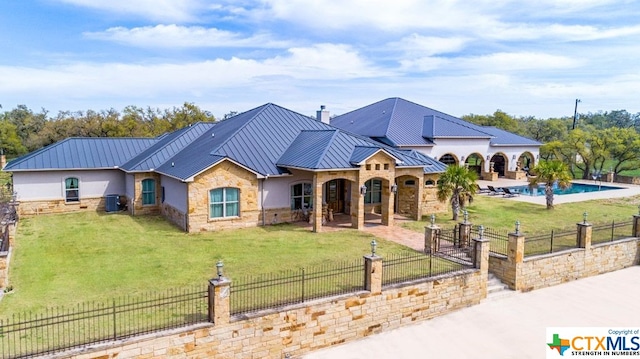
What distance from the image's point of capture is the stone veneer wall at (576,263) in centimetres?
1739

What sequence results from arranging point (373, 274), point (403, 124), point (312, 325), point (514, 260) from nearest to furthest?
point (312, 325), point (373, 274), point (514, 260), point (403, 124)

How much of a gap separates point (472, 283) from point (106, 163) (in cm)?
2165

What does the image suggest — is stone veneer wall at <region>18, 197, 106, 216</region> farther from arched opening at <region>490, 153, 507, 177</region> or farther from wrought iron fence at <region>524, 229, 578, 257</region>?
arched opening at <region>490, 153, 507, 177</region>

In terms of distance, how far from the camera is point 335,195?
2595 centimetres

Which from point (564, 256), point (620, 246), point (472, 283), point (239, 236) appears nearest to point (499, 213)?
point (620, 246)

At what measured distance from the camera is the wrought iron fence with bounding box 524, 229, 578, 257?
60.6 ft

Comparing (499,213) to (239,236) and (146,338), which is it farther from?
(146,338)

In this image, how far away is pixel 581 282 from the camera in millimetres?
18953

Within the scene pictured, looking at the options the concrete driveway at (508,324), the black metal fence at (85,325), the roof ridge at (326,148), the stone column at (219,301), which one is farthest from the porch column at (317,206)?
the stone column at (219,301)

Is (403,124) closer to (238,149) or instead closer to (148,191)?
(238,149)

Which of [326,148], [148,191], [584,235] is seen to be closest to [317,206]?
[326,148]

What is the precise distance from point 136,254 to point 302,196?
9.47 meters

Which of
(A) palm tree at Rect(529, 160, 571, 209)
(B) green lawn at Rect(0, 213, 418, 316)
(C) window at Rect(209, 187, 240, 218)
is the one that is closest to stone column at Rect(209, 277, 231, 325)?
(B) green lawn at Rect(0, 213, 418, 316)

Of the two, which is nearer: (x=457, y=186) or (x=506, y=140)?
(x=457, y=186)
